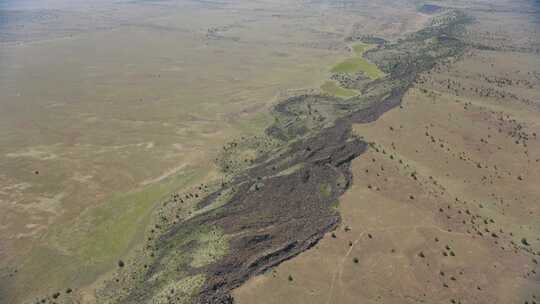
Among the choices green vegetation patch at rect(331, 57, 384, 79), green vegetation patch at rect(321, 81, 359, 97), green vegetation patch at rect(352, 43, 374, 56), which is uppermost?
green vegetation patch at rect(352, 43, 374, 56)

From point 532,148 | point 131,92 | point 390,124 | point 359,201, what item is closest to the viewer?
point 359,201

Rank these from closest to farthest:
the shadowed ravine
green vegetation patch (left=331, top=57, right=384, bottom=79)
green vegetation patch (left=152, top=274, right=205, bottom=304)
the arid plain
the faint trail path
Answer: green vegetation patch (left=152, top=274, right=205, bottom=304) < the faint trail path < the shadowed ravine < the arid plain < green vegetation patch (left=331, top=57, right=384, bottom=79)

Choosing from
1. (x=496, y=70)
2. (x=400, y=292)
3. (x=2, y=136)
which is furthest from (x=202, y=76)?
(x=400, y=292)

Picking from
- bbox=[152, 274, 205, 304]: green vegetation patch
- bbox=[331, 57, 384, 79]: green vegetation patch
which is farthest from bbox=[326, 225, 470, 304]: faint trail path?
bbox=[331, 57, 384, 79]: green vegetation patch

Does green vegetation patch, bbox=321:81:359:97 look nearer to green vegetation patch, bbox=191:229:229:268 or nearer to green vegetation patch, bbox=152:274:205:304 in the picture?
green vegetation patch, bbox=191:229:229:268

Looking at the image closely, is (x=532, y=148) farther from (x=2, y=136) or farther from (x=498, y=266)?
(x=2, y=136)

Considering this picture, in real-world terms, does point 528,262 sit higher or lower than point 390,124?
lower

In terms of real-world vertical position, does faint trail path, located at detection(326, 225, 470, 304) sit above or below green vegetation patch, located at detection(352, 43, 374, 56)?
below
